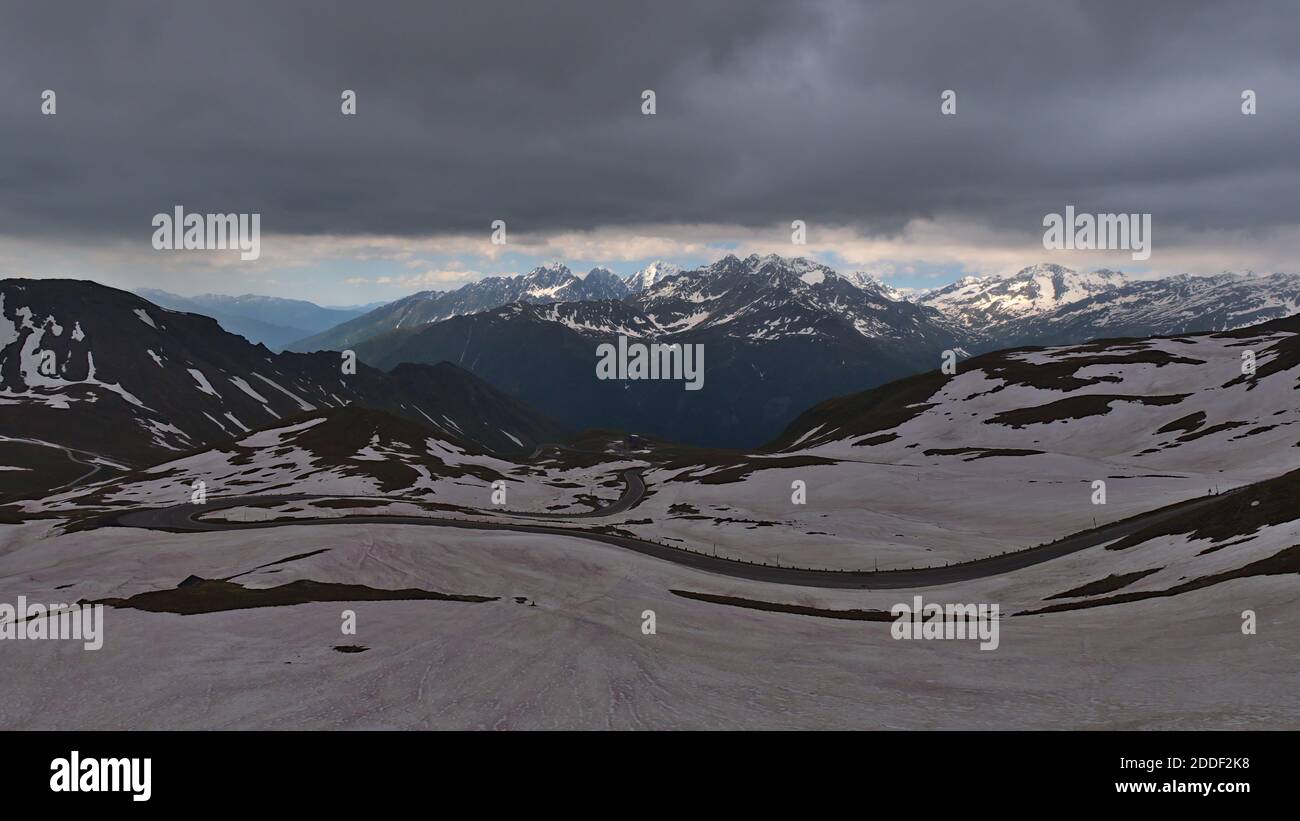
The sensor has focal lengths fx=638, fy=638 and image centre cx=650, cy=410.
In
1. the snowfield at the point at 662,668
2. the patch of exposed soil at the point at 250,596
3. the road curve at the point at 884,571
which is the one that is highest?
the snowfield at the point at 662,668

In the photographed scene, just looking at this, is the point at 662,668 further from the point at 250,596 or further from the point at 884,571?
the point at 884,571

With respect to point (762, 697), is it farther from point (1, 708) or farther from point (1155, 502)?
point (1155, 502)

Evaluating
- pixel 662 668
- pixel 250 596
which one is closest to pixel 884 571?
pixel 662 668

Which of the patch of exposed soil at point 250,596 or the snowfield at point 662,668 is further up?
the snowfield at point 662,668

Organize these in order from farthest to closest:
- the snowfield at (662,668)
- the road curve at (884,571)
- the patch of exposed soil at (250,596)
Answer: the road curve at (884,571) → the patch of exposed soil at (250,596) → the snowfield at (662,668)

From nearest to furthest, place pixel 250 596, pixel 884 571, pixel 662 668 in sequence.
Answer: pixel 662 668
pixel 250 596
pixel 884 571

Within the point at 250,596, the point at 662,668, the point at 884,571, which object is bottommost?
the point at 884,571

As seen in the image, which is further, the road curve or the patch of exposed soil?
the road curve

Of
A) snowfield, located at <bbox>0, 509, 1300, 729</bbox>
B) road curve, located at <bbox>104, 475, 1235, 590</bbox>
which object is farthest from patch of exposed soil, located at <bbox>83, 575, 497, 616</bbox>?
road curve, located at <bbox>104, 475, 1235, 590</bbox>

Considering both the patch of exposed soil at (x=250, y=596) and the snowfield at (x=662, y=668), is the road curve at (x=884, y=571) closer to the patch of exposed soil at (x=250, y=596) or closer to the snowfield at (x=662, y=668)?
the snowfield at (x=662, y=668)

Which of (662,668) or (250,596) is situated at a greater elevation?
(662,668)

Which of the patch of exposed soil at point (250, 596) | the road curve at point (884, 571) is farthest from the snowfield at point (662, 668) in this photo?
the road curve at point (884, 571)

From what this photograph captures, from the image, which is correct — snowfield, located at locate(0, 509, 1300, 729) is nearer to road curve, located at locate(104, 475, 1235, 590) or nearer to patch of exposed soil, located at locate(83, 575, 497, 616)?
patch of exposed soil, located at locate(83, 575, 497, 616)
